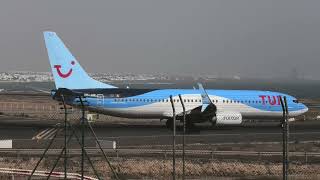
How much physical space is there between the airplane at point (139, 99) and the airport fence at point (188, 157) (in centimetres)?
662

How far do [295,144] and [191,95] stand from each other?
14440 mm

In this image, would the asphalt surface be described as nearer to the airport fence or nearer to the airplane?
the airport fence

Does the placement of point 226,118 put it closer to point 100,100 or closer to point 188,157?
point 100,100

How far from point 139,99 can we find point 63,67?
729 cm

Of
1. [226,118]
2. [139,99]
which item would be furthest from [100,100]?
[226,118]

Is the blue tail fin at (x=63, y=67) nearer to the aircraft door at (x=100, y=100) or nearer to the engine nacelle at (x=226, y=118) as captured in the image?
the aircraft door at (x=100, y=100)

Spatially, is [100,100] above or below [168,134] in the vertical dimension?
above

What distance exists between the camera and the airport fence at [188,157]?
899 inches

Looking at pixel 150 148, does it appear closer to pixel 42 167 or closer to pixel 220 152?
pixel 220 152

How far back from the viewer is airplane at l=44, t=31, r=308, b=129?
45125 mm

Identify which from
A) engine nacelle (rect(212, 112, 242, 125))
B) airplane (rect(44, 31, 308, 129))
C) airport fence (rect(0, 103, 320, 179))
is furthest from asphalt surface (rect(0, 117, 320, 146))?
airplane (rect(44, 31, 308, 129))

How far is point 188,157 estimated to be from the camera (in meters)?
27.1

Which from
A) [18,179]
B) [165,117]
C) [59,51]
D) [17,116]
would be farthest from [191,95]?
[18,179]

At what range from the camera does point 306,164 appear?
1005 inches
